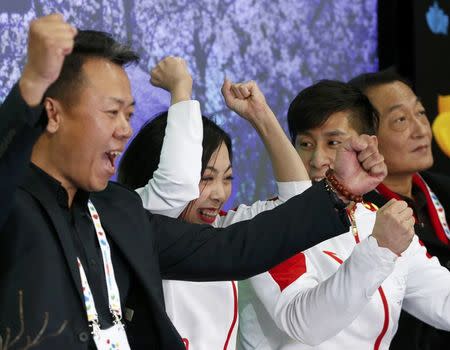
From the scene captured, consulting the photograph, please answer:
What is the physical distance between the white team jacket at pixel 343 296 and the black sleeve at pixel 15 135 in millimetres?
838

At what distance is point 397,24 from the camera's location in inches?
172

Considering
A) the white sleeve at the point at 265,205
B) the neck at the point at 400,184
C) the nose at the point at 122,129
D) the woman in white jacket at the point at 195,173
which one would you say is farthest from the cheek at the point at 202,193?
the neck at the point at 400,184

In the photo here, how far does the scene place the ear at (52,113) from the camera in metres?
1.97

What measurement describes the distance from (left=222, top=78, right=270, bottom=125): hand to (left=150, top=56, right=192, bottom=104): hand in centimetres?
13

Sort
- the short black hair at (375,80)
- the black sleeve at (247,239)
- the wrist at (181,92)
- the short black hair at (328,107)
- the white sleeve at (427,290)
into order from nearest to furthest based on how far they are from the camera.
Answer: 1. the black sleeve at (247,239)
2. the wrist at (181,92)
3. the white sleeve at (427,290)
4. the short black hair at (328,107)
5. the short black hair at (375,80)

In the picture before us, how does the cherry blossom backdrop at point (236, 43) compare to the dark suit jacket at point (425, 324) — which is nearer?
the dark suit jacket at point (425, 324)

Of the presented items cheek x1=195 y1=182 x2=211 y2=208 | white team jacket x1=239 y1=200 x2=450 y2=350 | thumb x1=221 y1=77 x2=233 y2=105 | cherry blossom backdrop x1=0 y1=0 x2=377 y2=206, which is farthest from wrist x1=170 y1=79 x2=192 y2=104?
cherry blossom backdrop x1=0 y1=0 x2=377 y2=206

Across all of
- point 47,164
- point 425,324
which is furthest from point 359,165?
point 425,324

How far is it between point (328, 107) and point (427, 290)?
543 millimetres

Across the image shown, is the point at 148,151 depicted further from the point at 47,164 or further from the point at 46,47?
the point at 46,47

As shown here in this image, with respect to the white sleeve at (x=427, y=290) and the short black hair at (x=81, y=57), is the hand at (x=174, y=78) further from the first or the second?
the white sleeve at (x=427, y=290)

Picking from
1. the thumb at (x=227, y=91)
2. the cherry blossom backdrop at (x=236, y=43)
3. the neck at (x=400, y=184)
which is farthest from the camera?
the neck at (x=400, y=184)

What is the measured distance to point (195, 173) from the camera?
2.41m

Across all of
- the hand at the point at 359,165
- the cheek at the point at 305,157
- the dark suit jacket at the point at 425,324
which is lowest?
the dark suit jacket at the point at 425,324
